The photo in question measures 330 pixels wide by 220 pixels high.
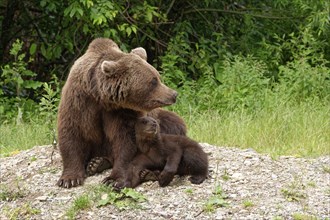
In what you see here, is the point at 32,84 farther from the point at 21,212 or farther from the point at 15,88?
the point at 21,212

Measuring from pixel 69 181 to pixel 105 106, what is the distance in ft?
2.25

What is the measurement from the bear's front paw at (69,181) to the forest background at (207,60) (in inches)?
61.5

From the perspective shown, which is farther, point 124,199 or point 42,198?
point 42,198

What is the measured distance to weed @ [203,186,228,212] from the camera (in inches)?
215

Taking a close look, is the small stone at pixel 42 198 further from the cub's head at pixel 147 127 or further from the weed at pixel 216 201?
the weed at pixel 216 201

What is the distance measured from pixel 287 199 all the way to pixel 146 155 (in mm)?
1144

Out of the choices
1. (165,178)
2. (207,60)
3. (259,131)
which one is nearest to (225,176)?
(165,178)

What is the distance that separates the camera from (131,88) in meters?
5.84

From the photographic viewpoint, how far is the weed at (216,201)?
5449 millimetres

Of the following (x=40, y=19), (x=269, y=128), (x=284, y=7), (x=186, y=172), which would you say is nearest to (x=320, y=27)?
(x=284, y=7)

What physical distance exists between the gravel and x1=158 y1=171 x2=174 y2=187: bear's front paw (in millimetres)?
54

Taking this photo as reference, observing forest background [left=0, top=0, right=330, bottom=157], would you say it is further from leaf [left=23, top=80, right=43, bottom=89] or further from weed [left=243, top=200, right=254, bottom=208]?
weed [left=243, top=200, right=254, bottom=208]

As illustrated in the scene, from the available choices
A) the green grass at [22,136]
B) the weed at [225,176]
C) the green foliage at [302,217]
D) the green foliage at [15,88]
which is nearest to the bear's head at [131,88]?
the weed at [225,176]

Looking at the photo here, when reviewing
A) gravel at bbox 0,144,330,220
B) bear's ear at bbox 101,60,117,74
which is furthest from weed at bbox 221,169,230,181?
bear's ear at bbox 101,60,117,74
